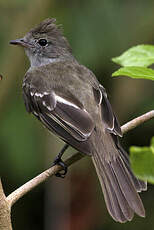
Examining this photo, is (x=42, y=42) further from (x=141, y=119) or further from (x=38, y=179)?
(x=38, y=179)

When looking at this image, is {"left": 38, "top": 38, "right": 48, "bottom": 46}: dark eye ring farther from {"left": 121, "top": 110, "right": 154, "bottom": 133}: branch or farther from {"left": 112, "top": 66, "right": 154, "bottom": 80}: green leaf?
{"left": 112, "top": 66, "right": 154, "bottom": 80}: green leaf

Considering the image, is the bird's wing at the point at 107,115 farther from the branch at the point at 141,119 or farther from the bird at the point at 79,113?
the branch at the point at 141,119

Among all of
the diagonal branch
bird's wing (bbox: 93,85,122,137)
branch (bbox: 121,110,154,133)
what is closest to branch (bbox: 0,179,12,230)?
the diagonal branch

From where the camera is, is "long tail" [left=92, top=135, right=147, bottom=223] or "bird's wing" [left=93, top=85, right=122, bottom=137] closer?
"long tail" [left=92, top=135, right=147, bottom=223]

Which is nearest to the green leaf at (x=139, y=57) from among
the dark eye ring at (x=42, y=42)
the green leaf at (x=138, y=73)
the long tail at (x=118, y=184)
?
the green leaf at (x=138, y=73)

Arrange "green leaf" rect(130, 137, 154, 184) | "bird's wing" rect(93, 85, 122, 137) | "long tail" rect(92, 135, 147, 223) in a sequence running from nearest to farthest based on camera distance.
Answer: "green leaf" rect(130, 137, 154, 184), "long tail" rect(92, 135, 147, 223), "bird's wing" rect(93, 85, 122, 137)

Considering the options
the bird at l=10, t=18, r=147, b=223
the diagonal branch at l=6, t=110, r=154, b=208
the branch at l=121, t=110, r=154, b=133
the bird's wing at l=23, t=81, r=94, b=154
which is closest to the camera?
the diagonal branch at l=6, t=110, r=154, b=208

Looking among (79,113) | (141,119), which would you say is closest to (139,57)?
(141,119)
